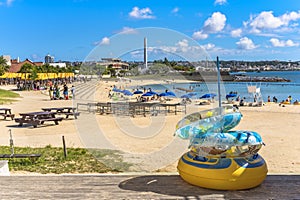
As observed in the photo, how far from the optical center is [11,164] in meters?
7.36

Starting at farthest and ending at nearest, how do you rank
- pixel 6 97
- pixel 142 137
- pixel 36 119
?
pixel 6 97 → pixel 36 119 → pixel 142 137

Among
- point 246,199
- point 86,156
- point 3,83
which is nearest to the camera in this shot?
point 246,199

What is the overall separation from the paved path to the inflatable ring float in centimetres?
17

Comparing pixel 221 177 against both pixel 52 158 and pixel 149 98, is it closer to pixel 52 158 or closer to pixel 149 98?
pixel 52 158

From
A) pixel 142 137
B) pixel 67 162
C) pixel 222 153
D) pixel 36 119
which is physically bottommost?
pixel 142 137

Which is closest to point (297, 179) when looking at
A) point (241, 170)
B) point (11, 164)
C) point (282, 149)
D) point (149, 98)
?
point (241, 170)

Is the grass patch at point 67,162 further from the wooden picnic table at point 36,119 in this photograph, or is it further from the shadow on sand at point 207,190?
the wooden picnic table at point 36,119

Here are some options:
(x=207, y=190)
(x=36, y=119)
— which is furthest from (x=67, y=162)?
(x=36, y=119)

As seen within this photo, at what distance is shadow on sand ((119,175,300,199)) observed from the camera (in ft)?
15.2

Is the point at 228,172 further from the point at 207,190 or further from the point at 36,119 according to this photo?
the point at 36,119

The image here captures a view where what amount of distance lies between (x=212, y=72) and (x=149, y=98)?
2598 centimetres

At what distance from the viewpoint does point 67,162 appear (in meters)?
7.50

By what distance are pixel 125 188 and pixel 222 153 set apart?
5.24 ft

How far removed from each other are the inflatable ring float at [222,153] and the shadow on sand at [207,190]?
108 mm
